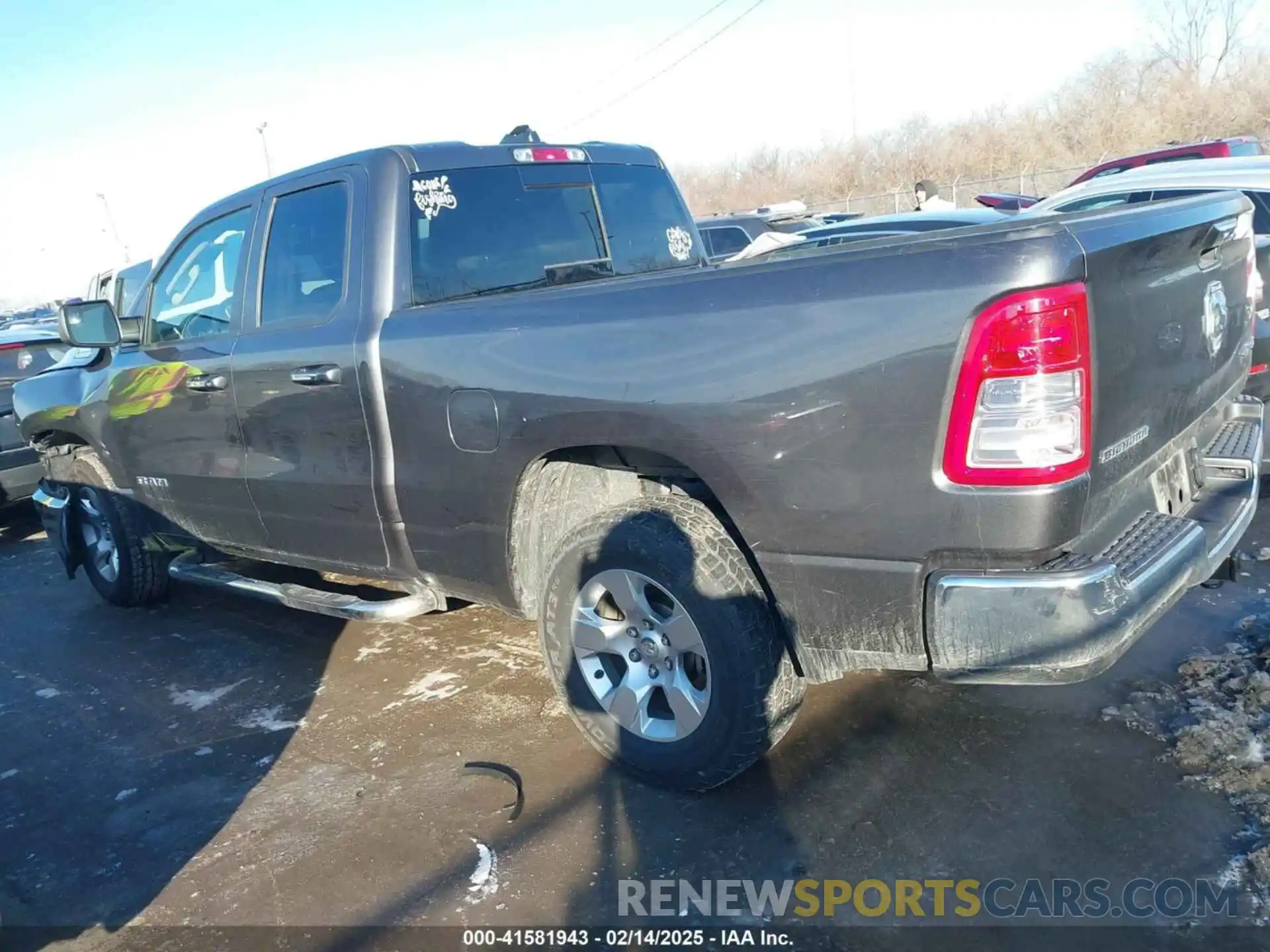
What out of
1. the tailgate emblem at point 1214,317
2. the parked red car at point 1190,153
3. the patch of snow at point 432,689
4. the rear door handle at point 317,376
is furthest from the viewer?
the parked red car at point 1190,153

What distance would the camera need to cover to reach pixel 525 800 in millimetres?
3146

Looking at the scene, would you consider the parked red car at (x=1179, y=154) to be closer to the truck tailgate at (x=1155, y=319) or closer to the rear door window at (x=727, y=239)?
the rear door window at (x=727, y=239)

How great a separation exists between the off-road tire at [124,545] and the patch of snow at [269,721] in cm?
168

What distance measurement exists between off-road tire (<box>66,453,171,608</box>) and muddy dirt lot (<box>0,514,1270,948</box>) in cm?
101

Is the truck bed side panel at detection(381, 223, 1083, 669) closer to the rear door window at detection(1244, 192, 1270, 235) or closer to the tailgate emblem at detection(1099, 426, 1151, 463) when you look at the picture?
the tailgate emblem at detection(1099, 426, 1151, 463)

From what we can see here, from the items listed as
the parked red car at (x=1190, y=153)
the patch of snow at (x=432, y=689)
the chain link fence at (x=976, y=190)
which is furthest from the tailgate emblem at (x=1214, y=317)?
the chain link fence at (x=976, y=190)

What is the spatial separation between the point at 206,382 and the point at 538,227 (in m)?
1.58

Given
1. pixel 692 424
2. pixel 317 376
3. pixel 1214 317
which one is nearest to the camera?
pixel 692 424

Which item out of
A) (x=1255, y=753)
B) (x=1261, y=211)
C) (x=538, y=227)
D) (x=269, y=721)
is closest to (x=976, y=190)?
(x=1261, y=211)

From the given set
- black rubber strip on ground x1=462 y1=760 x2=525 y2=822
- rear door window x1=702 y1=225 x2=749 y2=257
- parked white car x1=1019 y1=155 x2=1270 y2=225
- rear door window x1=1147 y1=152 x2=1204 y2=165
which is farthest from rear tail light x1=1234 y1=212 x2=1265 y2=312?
rear door window x1=1147 y1=152 x2=1204 y2=165

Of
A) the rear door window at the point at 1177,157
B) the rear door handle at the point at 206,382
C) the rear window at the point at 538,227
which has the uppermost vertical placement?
the rear window at the point at 538,227

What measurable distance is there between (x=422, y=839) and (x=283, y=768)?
835mm

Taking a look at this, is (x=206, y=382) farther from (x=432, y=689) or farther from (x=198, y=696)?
(x=432, y=689)

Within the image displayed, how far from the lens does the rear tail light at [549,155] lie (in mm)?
3924
